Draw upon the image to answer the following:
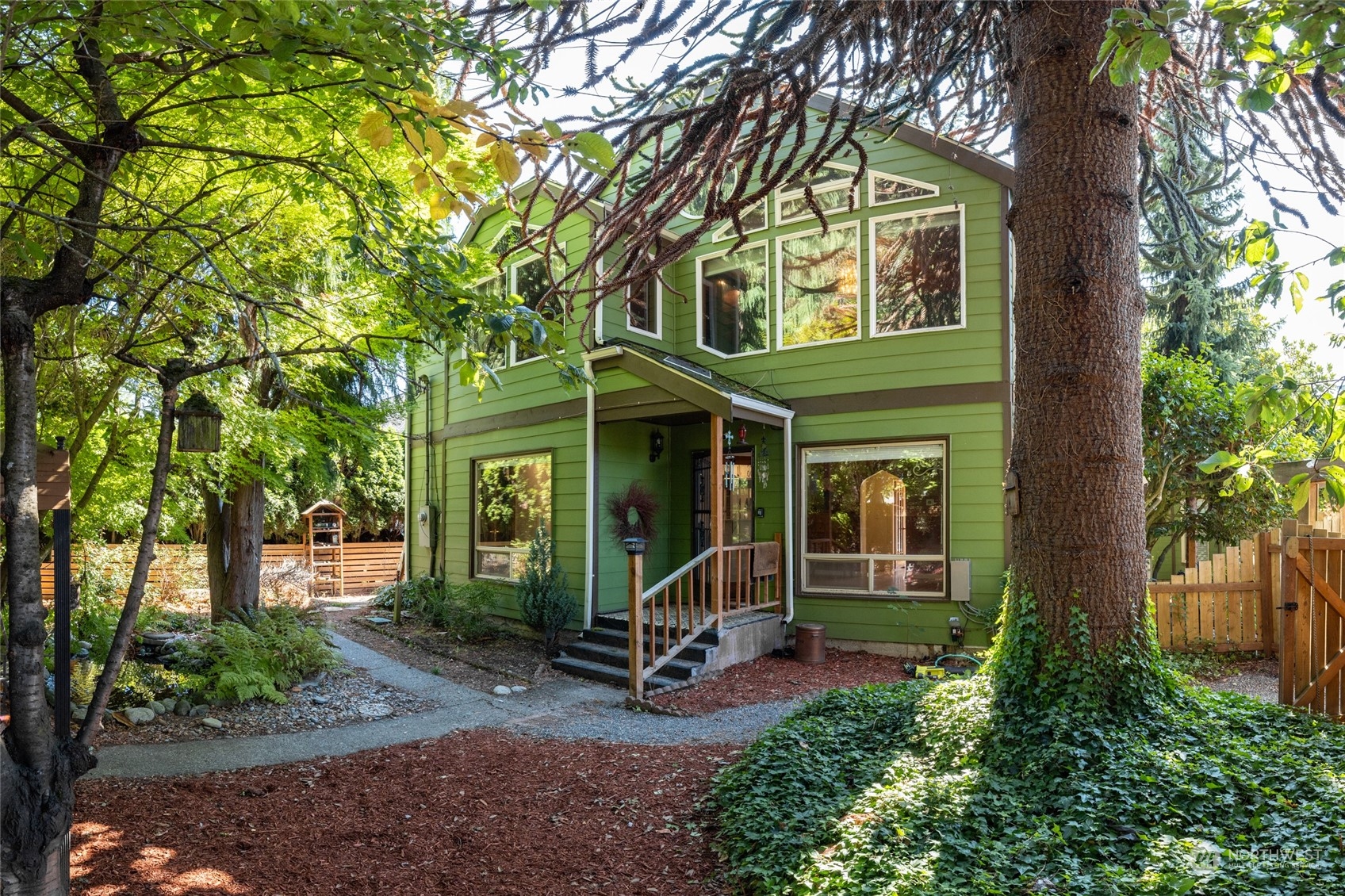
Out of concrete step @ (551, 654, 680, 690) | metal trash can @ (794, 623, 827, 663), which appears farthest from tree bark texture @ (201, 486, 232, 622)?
metal trash can @ (794, 623, 827, 663)

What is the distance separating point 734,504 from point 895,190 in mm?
4386

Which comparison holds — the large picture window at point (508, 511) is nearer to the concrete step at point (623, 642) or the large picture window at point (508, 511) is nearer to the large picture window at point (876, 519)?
the concrete step at point (623, 642)

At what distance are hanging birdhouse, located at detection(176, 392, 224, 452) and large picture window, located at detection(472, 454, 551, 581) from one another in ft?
18.5

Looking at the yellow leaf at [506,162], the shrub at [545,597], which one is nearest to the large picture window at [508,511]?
the shrub at [545,597]

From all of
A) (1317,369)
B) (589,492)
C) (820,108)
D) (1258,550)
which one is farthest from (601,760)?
(1317,369)

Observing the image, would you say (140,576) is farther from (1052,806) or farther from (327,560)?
(327,560)

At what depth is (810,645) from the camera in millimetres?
8938

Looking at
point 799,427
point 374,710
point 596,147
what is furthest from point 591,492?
point 596,147

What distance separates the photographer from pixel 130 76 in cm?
417

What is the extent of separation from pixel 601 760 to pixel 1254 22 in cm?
502

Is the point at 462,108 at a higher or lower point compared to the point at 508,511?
higher

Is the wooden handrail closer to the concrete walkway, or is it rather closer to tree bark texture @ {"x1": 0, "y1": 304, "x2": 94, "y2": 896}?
the concrete walkway

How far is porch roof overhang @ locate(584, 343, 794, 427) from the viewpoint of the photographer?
838 cm

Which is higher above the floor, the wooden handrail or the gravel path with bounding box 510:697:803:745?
the wooden handrail
